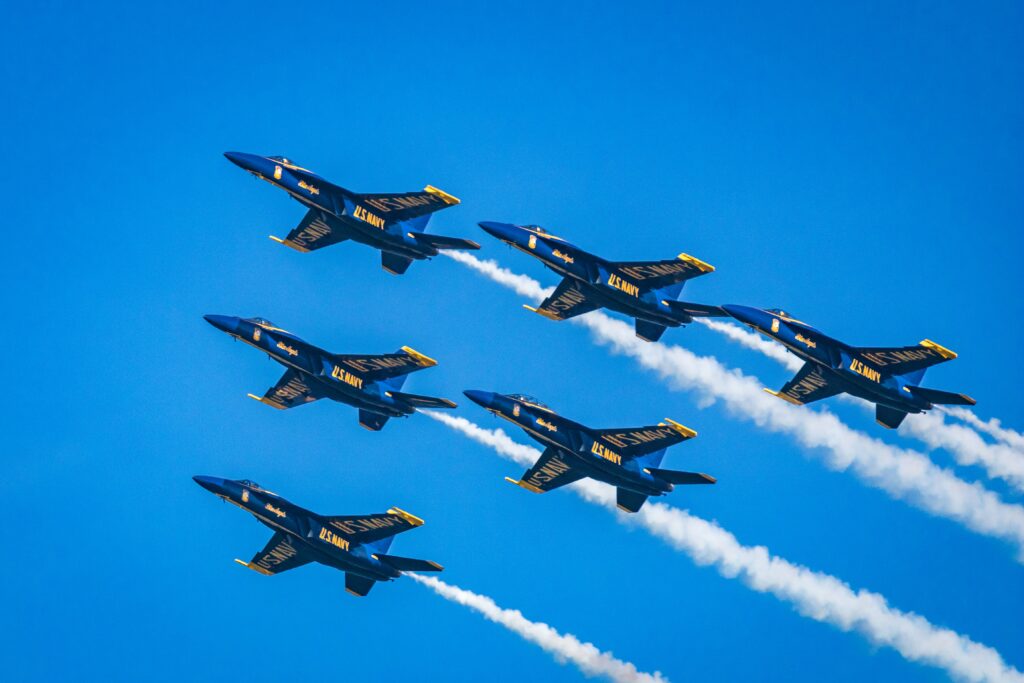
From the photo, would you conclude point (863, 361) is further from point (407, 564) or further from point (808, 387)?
point (407, 564)

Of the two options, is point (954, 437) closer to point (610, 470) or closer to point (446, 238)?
point (610, 470)

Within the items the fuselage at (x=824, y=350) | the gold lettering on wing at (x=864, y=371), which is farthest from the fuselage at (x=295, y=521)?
the gold lettering on wing at (x=864, y=371)

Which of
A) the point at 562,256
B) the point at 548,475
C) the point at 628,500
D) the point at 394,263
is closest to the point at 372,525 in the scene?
the point at 548,475

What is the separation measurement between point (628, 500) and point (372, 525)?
13.3m

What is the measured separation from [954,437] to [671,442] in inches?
677

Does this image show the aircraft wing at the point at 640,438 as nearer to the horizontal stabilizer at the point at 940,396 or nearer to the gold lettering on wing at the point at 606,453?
the gold lettering on wing at the point at 606,453

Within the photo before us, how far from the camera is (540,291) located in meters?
102

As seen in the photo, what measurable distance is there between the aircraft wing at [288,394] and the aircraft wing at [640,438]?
16.1 meters

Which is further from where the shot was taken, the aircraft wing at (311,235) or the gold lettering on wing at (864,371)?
the aircraft wing at (311,235)

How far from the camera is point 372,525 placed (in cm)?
8950

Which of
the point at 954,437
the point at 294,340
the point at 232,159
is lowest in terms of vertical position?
the point at 294,340

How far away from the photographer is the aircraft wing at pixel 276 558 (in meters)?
94.6

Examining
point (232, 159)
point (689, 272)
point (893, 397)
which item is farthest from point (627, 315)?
point (232, 159)

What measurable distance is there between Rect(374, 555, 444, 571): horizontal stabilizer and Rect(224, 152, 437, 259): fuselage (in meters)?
15.6
